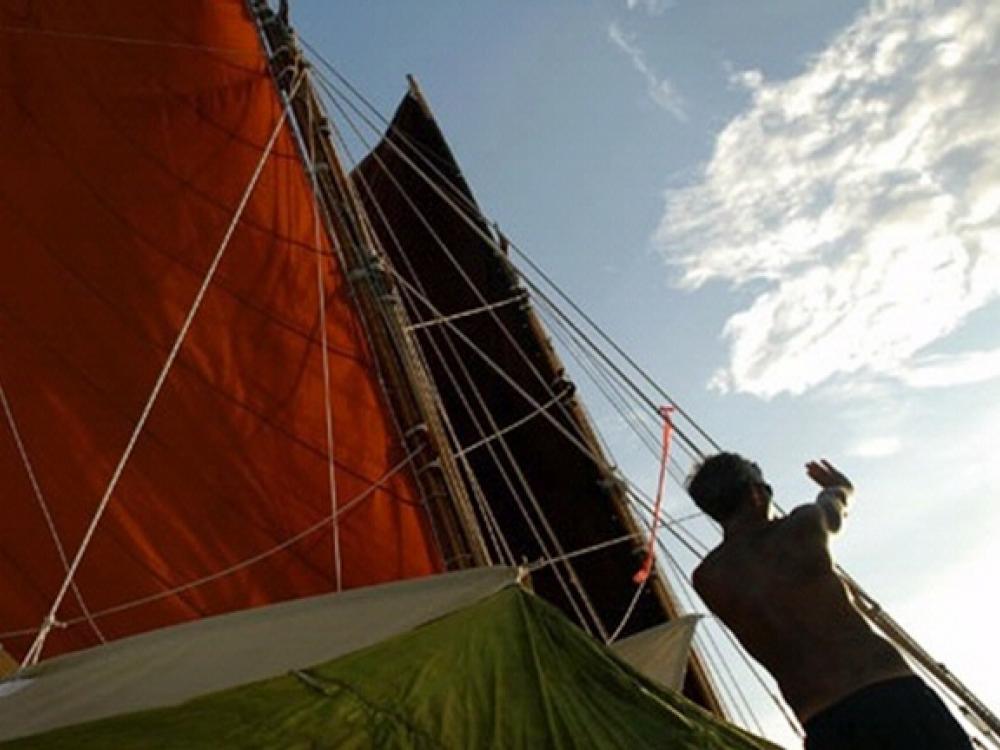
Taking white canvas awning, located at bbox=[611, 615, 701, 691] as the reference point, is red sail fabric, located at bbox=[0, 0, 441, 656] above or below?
above

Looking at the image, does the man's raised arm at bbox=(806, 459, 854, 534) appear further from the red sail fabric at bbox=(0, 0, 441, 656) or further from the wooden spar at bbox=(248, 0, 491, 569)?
the red sail fabric at bbox=(0, 0, 441, 656)

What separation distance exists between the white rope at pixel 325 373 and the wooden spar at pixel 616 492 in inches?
41.0

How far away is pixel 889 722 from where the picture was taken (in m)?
2.17

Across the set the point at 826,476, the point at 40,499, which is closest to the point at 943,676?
the point at 826,476

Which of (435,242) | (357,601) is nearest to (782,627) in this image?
(357,601)

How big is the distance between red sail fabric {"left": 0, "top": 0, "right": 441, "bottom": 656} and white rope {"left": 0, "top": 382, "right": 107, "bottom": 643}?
24 millimetres

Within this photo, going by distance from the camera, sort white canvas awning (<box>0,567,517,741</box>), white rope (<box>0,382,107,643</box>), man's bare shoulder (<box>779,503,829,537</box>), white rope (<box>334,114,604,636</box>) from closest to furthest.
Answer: man's bare shoulder (<box>779,503,829,537</box>) < white canvas awning (<box>0,567,517,741</box>) < white rope (<box>0,382,107,643</box>) < white rope (<box>334,114,604,636</box>)

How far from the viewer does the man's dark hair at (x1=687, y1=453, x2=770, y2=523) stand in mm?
2566

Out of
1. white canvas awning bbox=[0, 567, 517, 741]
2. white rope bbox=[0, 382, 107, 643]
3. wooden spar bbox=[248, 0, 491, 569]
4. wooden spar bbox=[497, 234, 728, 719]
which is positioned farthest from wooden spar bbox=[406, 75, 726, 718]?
white canvas awning bbox=[0, 567, 517, 741]

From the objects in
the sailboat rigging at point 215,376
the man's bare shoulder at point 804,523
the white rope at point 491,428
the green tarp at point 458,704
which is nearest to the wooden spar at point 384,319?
the sailboat rigging at point 215,376

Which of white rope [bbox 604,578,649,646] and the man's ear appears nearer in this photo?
the man's ear

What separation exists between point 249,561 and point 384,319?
61.5 inches

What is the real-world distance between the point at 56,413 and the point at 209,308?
1056mm

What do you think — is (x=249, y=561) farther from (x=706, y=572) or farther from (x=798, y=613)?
(x=798, y=613)
